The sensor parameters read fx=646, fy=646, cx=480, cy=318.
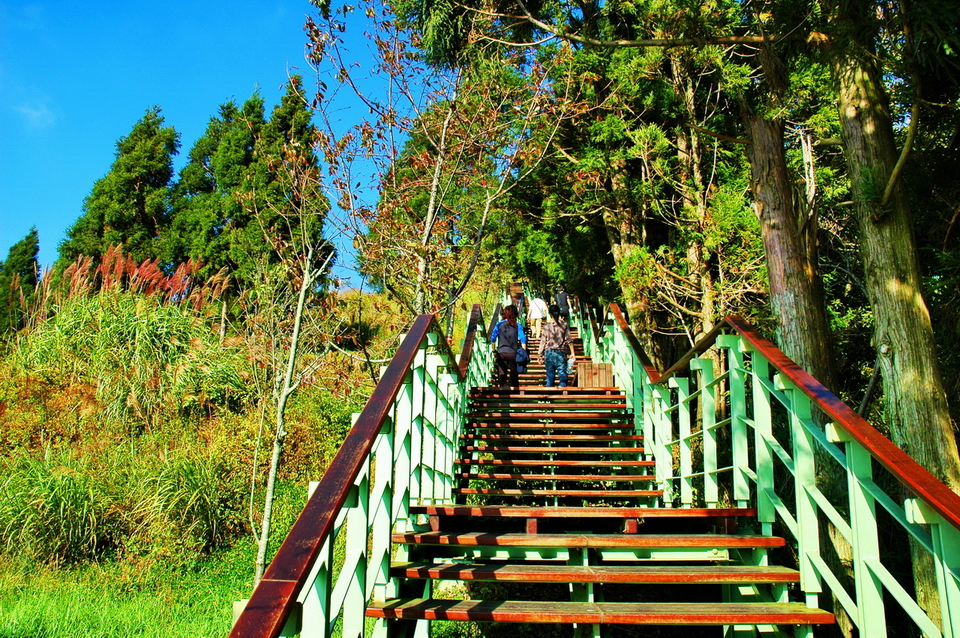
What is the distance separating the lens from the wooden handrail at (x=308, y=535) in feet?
4.65

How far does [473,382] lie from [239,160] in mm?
11221

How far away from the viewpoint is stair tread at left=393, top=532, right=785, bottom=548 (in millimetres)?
3186

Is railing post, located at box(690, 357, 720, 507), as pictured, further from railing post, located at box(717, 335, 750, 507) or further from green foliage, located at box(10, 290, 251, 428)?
green foliage, located at box(10, 290, 251, 428)

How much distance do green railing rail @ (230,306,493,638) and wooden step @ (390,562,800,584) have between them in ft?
0.69

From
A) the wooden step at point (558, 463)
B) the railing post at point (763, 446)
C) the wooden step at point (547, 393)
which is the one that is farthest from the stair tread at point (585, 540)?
the wooden step at point (547, 393)

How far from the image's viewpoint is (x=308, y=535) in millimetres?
1722

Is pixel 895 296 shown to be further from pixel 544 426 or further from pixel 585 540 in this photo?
pixel 544 426

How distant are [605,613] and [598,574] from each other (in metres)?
0.31

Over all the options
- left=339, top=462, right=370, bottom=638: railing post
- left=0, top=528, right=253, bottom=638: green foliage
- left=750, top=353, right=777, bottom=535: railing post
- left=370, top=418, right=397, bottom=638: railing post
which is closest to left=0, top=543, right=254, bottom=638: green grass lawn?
left=0, top=528, right=253, bottom=638: green foliage

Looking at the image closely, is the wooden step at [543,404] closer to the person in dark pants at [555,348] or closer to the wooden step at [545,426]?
the wooden step at [545,426]

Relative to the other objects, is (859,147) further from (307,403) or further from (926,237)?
(307,403)

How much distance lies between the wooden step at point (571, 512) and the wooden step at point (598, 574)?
17.7 inches

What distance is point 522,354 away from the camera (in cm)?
969

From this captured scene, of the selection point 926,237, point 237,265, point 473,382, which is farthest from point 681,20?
point 237,265
